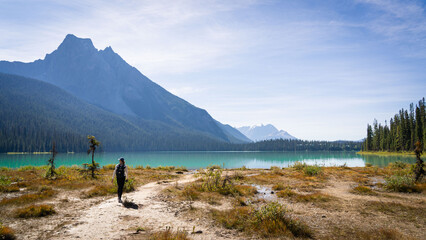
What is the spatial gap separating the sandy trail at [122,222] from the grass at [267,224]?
3.83 ft

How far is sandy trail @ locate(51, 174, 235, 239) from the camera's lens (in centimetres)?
965

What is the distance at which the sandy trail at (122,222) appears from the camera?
9.65 m

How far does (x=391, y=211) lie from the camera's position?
507 inches

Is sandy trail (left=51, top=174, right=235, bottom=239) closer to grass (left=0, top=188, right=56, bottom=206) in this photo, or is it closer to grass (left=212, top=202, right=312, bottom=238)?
grass (left=212, top=202, right=312, bottom=238)

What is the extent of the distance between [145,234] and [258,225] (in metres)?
4.92

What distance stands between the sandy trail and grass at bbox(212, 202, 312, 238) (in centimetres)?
117

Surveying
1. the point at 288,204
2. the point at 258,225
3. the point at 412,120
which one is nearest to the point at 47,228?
the point at 258,225

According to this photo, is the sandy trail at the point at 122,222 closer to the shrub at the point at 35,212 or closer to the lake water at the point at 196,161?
the shrub at the point at 35,212

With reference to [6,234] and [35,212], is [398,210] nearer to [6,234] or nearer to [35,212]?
[6,234]

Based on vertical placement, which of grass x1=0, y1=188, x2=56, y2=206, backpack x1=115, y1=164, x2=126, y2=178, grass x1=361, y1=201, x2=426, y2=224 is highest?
backpack x1=115, y1=164, x2=126, y2=178

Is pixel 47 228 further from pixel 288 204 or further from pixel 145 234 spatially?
pixel 288 204

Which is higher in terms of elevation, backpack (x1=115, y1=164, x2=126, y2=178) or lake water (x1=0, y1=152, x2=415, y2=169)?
backpack (x1=115, y1=164, x2=126, y2=178)

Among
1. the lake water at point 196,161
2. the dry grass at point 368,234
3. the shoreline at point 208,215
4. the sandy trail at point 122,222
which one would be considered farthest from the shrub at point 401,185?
the lake water at point 196,161

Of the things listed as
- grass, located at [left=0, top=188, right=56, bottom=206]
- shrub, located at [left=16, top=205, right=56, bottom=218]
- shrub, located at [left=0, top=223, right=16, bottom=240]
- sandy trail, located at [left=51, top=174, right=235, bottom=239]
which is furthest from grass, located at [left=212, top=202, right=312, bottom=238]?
grass, located at [left=0, top=188, right=56, bottom=206]
